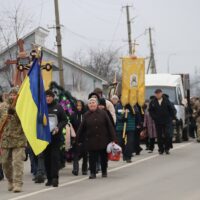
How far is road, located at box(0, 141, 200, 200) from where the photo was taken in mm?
11713

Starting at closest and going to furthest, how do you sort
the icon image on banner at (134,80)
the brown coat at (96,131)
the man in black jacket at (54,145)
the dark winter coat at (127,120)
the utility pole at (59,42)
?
1. the man in black jacket at (54,145)
2. the brown coat at (96,131)
3. the dark winter coat at (127,120)
4. the icon image on banner at (134,80)
5. the utility pole at (59,42)

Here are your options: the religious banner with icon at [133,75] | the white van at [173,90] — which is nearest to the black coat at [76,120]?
the religious banner with icon at [133,75]

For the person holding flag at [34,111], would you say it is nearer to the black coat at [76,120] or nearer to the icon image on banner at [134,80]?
the black coat at [76,120]

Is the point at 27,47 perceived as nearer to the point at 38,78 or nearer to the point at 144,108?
the point at 144,108

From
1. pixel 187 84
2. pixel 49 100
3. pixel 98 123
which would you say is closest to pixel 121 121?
pixel 98 123

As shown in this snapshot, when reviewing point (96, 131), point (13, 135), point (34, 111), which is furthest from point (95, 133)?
point (13, 135)

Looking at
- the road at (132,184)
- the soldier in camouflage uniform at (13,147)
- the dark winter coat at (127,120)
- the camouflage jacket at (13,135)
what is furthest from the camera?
the dark winter coat at (127,120)

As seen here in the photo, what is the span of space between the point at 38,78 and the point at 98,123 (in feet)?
6.43

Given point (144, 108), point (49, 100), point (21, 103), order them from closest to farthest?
point (21, 103)
point (49, 100)
point (144, 108)

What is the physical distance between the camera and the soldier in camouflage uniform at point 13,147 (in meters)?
12.4

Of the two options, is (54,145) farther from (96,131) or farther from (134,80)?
(134,80)

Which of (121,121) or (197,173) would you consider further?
(121,121)

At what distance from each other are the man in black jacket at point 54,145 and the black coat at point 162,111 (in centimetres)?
686

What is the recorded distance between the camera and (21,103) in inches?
491
